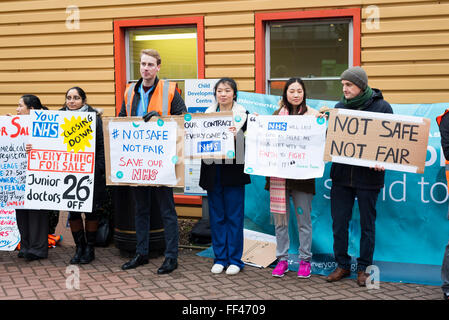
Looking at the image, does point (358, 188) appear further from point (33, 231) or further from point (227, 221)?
point (33, 231)

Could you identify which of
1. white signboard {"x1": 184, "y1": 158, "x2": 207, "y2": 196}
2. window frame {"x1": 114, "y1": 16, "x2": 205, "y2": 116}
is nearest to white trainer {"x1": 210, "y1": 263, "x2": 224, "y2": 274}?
white signboard {"x1": 184, "y1": 158, "x2": 207, "y2": 196}

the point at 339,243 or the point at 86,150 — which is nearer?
the point at 339,243

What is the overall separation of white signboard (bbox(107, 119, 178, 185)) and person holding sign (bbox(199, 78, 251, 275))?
0.39m

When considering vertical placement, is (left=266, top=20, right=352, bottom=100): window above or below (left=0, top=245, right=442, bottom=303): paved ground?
above

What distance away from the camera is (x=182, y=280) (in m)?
5.23

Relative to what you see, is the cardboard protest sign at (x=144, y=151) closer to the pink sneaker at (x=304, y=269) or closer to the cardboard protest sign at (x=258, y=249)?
the cardboard protest sign at (x=258, y=249)

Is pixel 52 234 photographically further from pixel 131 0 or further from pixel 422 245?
pixel 422 245

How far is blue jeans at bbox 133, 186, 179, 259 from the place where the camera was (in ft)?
18.1

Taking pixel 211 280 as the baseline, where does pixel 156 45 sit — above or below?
above

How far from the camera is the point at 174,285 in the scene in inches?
200

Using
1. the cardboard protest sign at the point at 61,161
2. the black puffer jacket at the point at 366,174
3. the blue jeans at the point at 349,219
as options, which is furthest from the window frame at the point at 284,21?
the cardboard protest sign at the point at 61,161

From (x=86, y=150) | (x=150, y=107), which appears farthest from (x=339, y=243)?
(x=86, y=150)

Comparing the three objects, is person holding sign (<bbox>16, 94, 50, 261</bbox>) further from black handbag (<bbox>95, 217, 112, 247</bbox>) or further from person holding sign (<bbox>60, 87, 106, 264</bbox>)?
black handbag (<bbox>95, 217, 112, 247</bbox>)

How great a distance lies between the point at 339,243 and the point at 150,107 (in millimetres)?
2408
